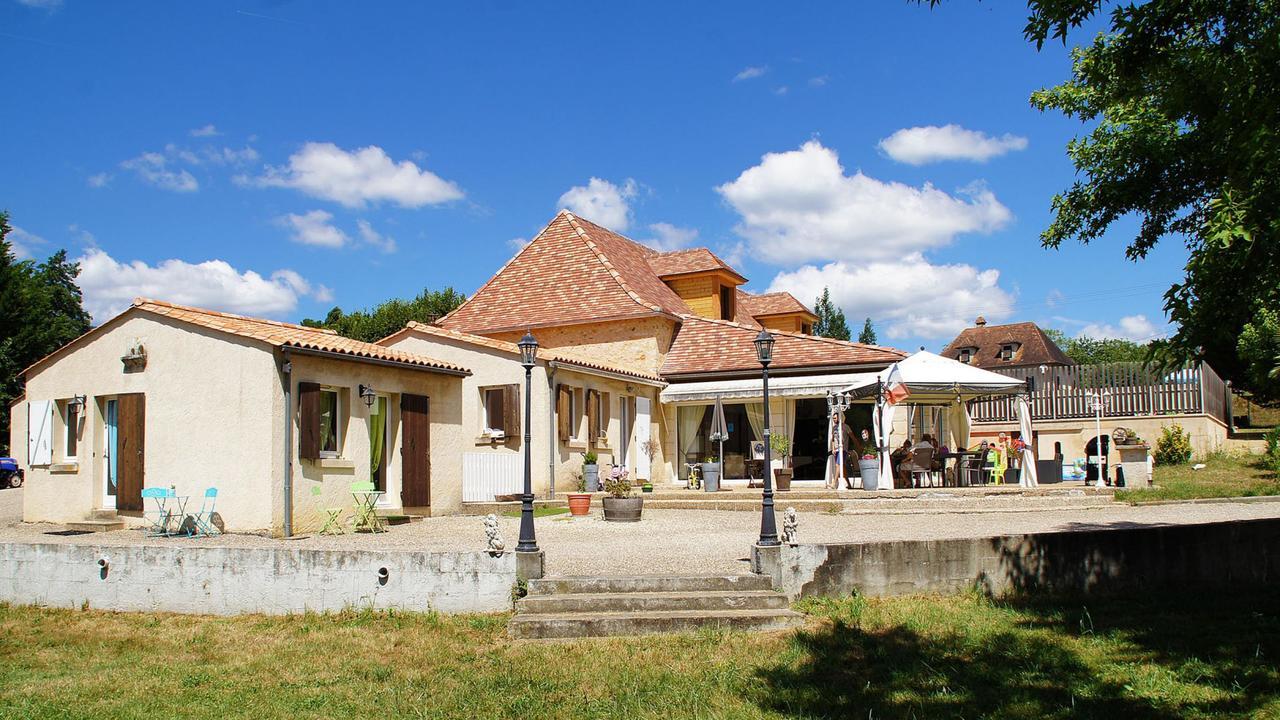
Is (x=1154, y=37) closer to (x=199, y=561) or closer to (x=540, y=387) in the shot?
(x=199, y=561)

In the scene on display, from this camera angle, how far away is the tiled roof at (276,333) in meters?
14.4

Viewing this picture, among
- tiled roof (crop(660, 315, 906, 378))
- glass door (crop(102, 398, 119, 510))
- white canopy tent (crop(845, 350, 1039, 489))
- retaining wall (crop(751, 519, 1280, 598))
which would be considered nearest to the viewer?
retaining wall (crop(751, 519, 1280, 598))

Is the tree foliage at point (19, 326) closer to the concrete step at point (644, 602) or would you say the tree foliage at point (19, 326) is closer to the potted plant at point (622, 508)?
the potted plant at point (622, 508)

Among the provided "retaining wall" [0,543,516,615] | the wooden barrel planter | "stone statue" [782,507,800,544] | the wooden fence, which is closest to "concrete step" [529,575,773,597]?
"retaining wall" [0,543,516,615]

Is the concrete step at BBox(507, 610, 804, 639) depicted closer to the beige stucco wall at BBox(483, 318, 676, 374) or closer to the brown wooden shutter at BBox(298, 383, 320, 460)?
the brown wooden shutter at BBox(298, 383, 320, 460)

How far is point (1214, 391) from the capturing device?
2838cm

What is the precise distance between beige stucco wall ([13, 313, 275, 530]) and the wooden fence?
69.2ft

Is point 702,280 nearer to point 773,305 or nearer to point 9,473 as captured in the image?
point 773,305

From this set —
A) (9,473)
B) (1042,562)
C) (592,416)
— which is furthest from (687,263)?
(9,473)

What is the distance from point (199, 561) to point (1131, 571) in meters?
10.2

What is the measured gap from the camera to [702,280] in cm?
2928

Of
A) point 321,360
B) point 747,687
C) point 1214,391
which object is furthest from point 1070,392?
point 747,687

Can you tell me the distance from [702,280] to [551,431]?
1070cm

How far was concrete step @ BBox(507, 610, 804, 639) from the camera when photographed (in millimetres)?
8927
